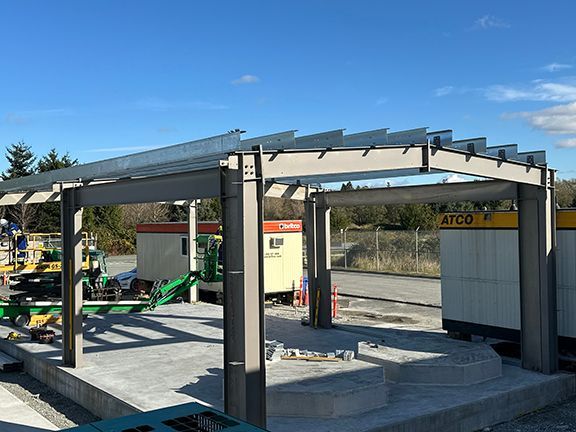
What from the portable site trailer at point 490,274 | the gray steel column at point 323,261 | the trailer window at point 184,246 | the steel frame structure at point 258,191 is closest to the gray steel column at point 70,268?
the steel frame structure at point 258,191

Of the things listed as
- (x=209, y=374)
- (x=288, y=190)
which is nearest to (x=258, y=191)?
(x=209, y=374)

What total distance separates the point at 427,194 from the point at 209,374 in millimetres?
5508

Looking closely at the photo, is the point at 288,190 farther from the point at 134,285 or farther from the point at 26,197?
the point at 134,285

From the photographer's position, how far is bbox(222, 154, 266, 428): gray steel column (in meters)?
7.30

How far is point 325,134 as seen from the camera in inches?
328

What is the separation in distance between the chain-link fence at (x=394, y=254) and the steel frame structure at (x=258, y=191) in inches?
699

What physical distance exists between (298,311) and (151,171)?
32.2 feet

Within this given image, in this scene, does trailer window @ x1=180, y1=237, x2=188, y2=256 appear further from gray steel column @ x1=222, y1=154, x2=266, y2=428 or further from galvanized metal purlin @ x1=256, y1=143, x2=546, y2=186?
gray steel column @ x1=222, y1=154, x2=266, y2=428

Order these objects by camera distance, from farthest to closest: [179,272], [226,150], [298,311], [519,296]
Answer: [179,272], [298,311], [519,296], [226,150]

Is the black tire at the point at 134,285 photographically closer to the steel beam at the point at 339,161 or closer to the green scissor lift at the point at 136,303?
the green scissor lift at the point at 136,303

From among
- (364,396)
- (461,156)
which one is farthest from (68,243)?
(461,156)

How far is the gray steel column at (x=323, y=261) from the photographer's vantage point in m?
14.8

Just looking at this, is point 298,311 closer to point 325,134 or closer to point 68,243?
point 68,243

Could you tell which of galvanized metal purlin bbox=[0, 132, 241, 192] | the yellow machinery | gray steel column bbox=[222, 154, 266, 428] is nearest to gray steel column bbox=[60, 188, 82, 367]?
galvanized metal purlin bbox=[0, 132, 241, 192]
